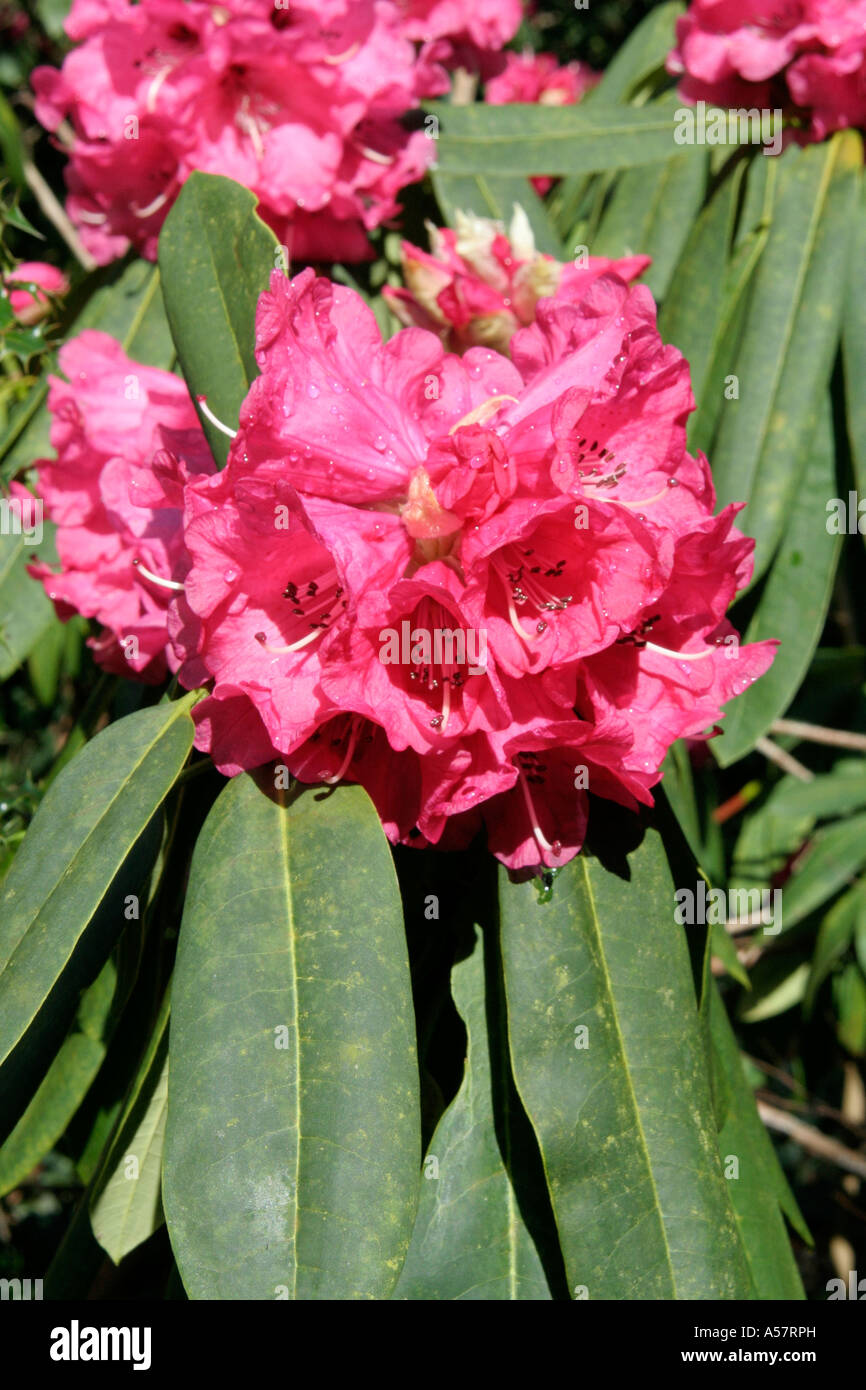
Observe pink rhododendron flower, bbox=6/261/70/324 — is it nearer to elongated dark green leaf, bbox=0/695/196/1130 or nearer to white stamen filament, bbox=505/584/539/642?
elongated dark green leaf, bbox=0/695/196/1130

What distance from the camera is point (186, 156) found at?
3.86 ft

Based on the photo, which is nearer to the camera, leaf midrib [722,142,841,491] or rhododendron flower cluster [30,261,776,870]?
rhododendron flower cluster [30,261,776,870]

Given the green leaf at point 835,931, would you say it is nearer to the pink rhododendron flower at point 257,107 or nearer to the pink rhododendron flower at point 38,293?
the pink rhododendron flower at point 257,107

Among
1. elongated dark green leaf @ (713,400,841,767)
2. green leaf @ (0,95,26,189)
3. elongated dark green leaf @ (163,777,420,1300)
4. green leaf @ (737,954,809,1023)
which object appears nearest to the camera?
elongated dark green leaf @ (163,777,420,1300)

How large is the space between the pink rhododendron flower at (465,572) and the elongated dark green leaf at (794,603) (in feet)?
1.13

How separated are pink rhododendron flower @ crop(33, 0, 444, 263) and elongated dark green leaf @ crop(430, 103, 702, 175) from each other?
5 cm

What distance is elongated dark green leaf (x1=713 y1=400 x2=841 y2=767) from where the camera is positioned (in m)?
1.20

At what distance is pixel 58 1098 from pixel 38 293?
923 millimetres

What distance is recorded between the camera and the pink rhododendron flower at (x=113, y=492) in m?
0.93

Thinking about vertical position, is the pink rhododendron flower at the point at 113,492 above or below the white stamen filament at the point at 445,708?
above

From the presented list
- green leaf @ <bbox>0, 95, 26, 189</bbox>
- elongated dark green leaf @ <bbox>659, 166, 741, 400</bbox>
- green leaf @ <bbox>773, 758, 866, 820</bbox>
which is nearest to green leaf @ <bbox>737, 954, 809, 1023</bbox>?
green leaf @ <bbox>773, 758, 866, 820</bbox>

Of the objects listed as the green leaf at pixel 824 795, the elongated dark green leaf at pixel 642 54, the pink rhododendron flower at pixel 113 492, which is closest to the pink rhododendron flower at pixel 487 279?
the pink rhododendron flower at pixel 113 492
